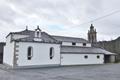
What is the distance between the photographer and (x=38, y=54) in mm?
25297

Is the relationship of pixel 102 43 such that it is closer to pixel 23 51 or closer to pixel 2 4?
pixel 23 51

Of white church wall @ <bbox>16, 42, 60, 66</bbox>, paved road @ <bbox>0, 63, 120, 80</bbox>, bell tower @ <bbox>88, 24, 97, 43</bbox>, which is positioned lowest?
paved road @ <bbox>0, 63, 120, 80</bbox>

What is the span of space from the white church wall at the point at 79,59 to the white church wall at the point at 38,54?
145 cm

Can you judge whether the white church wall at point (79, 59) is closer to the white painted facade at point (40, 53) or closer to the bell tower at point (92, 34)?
the white painted facade at point (40, 53)

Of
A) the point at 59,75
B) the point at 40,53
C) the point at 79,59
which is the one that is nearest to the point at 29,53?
the point at 40,53

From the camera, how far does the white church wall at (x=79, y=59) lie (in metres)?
28.3

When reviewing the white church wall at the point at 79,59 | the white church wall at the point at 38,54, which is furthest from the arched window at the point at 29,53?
the white church wall at the point at 79,59

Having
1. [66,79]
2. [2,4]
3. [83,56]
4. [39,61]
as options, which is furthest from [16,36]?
[66,79]

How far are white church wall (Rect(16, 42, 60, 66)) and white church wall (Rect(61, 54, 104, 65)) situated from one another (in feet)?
4.76

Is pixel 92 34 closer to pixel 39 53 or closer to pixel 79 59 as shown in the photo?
pixel 79 59

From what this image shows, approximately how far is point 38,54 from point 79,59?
8.49 meters

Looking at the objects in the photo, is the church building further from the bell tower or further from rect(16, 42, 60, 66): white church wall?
the bell tower

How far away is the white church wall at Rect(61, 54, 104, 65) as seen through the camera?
28.3 metres

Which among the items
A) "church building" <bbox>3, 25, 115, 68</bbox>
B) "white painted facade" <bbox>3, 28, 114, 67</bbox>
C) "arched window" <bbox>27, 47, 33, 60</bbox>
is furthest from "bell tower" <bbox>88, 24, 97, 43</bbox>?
"arched window" <bbox>27, 47, 33, 60</bbox>
